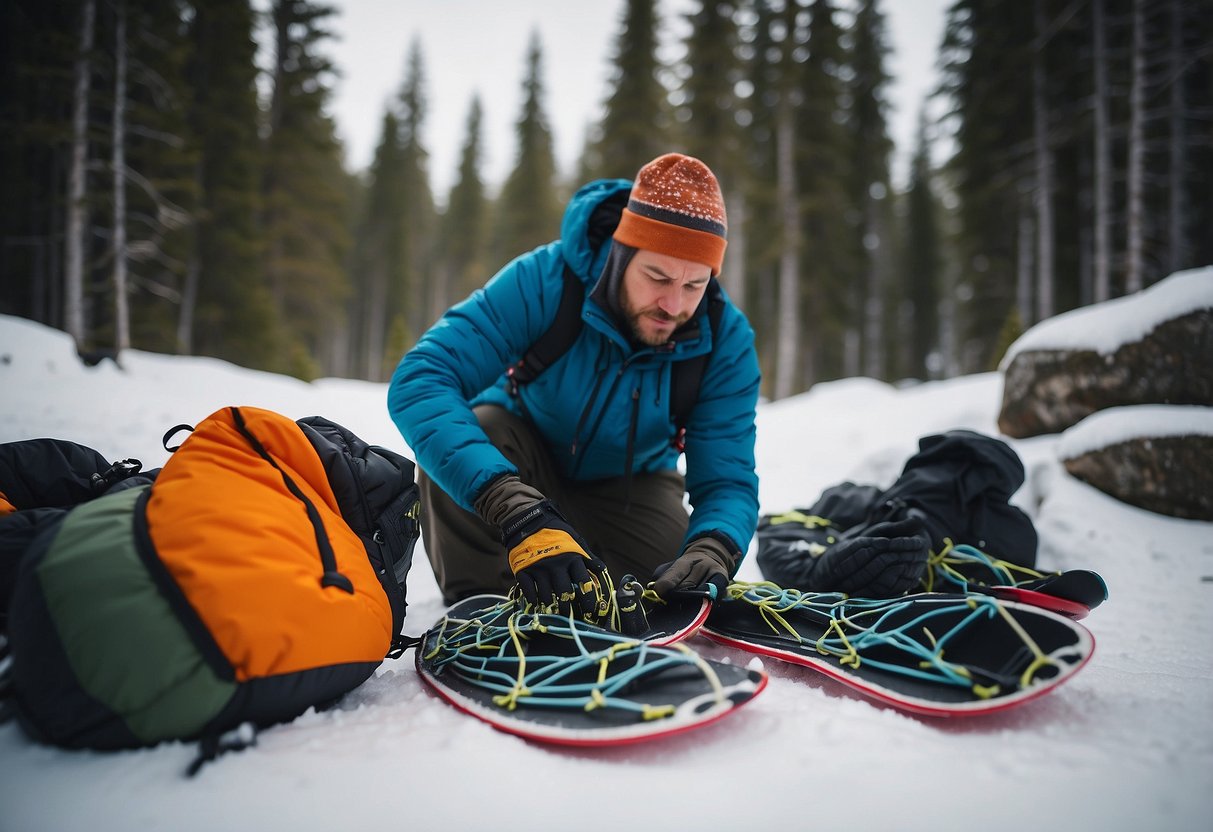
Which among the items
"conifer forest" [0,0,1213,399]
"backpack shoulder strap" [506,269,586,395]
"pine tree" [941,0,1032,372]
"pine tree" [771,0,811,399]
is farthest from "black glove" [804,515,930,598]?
"pine tree" [941,0,1032,372]

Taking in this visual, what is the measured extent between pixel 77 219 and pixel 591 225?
7865 millimetres

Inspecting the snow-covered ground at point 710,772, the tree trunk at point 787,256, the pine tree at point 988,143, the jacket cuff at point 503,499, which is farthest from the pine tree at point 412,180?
the snow-covered ground at point 710,772

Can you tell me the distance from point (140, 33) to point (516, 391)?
853 cm

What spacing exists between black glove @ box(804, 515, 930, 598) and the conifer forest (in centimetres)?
668

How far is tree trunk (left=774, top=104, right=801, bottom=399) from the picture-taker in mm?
13266

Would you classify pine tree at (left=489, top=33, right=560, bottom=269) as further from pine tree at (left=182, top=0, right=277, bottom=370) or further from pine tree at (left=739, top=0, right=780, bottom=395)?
pine tree at (left=182, top=0, right=277, bottom=370)

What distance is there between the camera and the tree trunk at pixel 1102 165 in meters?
10.6

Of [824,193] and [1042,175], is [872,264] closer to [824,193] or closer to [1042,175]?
[824,193]

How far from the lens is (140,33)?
696 cm

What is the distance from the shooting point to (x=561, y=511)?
2.35 m

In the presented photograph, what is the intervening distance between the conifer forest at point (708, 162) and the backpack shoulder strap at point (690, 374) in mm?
5770

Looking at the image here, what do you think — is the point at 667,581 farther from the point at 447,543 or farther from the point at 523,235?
the point at 523,235

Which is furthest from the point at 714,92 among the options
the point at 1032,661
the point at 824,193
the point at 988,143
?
the point at 1032,661

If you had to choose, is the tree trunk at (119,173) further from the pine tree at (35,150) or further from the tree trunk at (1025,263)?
the tree trunk at (1025,263)
